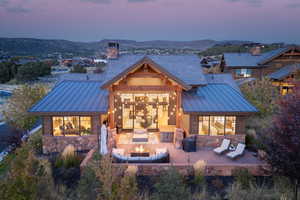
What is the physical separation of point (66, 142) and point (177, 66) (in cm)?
938

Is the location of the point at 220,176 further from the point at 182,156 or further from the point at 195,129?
the point at 195,129

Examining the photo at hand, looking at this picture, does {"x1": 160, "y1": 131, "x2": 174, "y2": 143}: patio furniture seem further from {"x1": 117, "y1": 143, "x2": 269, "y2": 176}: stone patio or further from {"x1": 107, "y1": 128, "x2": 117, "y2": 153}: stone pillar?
{"x1": 107, "y1": 128, "x2": 117, "y2": 153}: stone pillar

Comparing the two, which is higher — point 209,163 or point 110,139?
point 110,139

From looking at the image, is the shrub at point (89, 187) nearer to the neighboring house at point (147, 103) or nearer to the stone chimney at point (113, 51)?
the neighboring house at point (147, 103)

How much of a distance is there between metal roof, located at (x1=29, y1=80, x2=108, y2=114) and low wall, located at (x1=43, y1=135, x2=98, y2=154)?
1.60 metres

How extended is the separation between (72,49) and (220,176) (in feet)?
397

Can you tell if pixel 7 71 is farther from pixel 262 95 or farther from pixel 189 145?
pixel 262 95

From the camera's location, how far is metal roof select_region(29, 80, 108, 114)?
13.2 meters

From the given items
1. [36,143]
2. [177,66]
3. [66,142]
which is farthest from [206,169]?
[36,143]

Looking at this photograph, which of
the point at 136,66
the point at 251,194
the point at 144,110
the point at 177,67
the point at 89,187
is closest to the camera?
the point at 89,187

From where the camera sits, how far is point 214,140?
13.6m

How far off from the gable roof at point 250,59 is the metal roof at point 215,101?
24.0 m

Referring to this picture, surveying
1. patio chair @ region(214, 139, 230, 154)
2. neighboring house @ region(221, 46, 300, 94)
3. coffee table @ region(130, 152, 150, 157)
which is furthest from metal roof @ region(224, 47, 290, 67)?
coffee table @ region(130, 152, 150, 157)

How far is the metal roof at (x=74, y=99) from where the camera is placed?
13.2 metres
